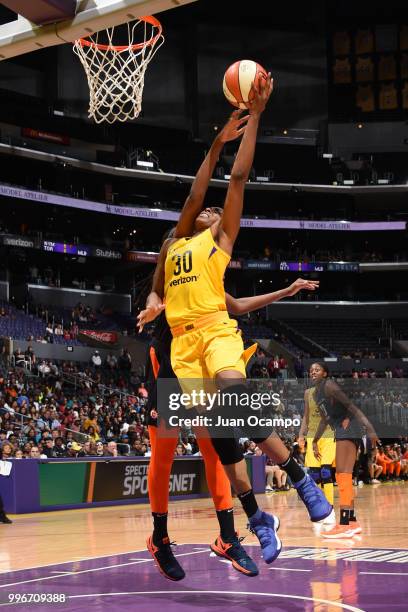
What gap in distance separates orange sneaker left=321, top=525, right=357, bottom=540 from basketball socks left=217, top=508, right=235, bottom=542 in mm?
3905

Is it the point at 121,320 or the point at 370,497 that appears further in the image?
the point at 121,320

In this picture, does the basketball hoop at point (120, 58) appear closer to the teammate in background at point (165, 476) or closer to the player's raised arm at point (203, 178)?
the player's raised arm at point (203, 178)

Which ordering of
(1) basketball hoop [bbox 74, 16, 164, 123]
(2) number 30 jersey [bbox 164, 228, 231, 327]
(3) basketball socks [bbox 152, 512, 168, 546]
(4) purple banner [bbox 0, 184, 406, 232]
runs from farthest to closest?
(4) purple banner [bbox 0, 184, 406, 232]
(1) basketball hoop [bbox 74, 16, 164, 123]
(3) basketball socks [bbox 152, 512, 168, 546]
(2) number 30 jersey [bbox 164, 228, 231, 327]

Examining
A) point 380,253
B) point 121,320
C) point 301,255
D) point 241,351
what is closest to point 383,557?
point 241,351

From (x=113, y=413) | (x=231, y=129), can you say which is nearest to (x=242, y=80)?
(x=231, y=129)

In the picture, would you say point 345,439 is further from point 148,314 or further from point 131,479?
point 131,479

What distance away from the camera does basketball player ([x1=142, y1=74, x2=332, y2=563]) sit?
5.38 meters

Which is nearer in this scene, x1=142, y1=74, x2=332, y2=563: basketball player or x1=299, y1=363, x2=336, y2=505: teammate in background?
x1=142, y1=74, x2=332, y2=563: basketball player

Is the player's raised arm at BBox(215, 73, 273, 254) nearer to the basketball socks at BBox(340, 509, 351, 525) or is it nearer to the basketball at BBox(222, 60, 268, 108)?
the basketball at BBox(222, 60, 268, 108)

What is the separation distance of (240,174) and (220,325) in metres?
1.03

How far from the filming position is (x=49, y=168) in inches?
1640

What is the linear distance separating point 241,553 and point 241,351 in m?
1.35

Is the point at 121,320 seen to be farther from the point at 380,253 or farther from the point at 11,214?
the point at 380,253

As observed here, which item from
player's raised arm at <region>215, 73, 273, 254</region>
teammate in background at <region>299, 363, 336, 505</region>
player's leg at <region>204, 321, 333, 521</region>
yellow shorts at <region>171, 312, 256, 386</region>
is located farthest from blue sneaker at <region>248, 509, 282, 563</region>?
teammate in background at <region>299, 363, 336, 505</region>
